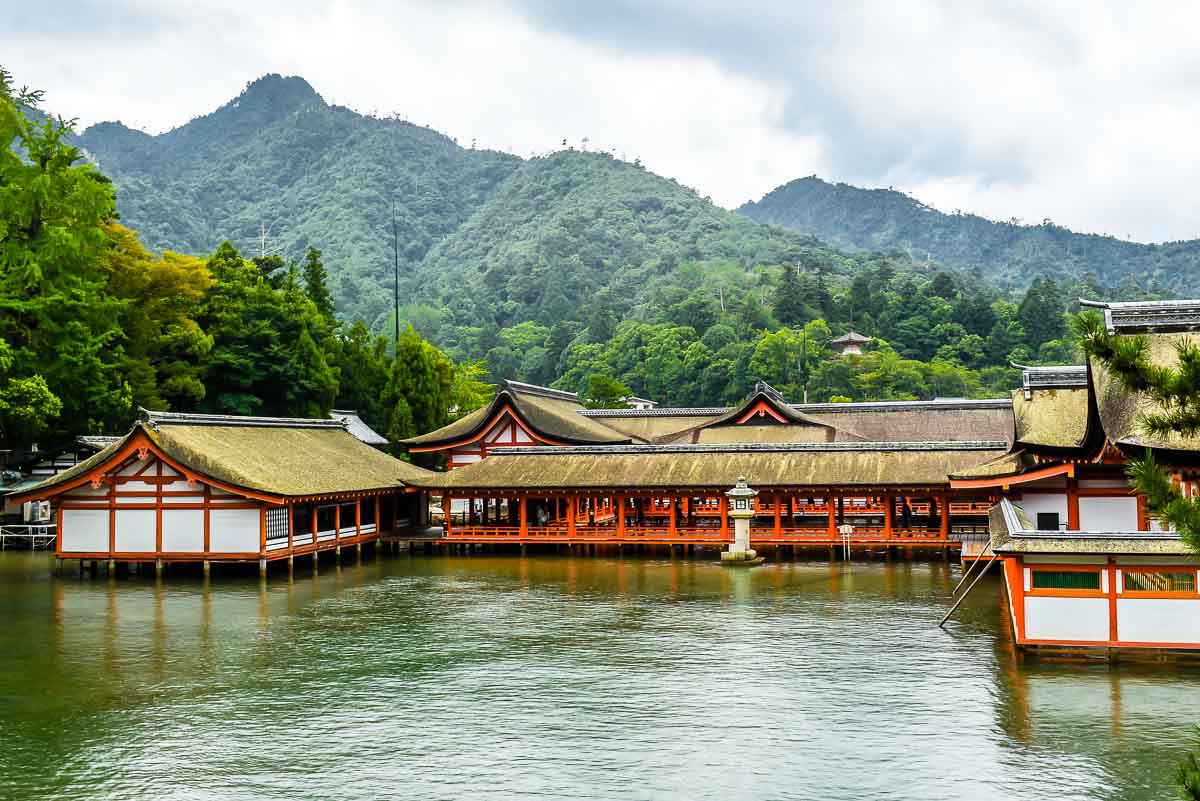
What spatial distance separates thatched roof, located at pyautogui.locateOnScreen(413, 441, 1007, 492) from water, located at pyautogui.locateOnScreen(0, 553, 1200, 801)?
8689mm

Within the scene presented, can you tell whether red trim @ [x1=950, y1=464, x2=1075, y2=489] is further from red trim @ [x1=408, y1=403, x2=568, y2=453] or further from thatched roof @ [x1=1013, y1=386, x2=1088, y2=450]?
red trim @ [x1=408, y1=403, x2=568, y2=453]

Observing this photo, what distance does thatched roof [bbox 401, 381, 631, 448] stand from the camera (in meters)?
48.8

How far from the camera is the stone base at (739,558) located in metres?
36.8

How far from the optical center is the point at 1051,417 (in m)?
27.2

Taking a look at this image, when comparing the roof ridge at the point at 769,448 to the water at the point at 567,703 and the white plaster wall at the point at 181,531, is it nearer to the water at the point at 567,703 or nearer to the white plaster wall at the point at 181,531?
the water at the point at 567,703

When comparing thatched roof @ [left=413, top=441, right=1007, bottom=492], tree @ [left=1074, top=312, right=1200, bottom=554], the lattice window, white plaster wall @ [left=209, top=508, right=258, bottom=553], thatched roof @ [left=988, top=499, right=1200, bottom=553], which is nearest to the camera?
tree @ [left=1074, top=312, right=1200, bottom=554]

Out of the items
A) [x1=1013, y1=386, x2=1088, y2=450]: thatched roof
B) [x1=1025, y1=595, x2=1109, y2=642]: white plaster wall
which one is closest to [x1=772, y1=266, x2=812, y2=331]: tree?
[x1=1013, y1=386, x2=1088, y2=450]: thatched roof

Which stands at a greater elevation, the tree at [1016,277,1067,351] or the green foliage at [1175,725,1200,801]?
the tree at [1016,277,1067,351]

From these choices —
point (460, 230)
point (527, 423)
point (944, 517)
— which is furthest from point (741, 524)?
point (460, 230)

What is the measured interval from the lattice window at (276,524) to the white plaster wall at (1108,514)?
23653 mm

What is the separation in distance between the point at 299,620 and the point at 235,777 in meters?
12.2

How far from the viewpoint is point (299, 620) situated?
26578mm

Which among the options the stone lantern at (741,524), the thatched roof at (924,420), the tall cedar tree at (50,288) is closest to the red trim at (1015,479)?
the stone lantern at (741,524)

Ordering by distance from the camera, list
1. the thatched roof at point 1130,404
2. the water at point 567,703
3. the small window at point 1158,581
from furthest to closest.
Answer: the small window at point 1158,581 < the thatched roof at point 1130,404 < the water at point 567,703
